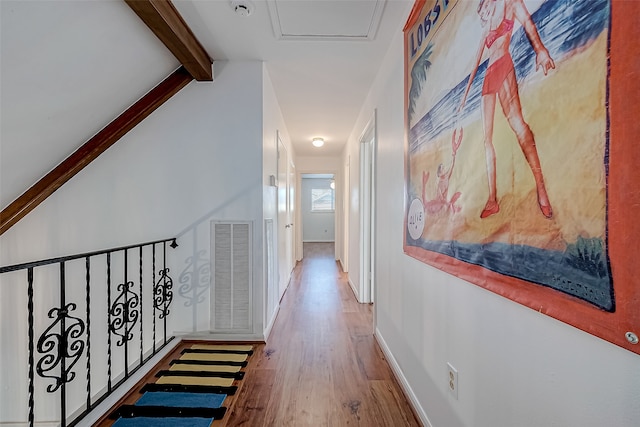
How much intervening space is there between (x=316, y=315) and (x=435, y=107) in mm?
2448

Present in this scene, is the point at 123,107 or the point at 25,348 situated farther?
the point at 25,348

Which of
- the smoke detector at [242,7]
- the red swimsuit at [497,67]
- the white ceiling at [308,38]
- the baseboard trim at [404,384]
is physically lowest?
the baseboard trim at [404,384]

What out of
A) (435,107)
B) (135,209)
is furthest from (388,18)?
(135,209)

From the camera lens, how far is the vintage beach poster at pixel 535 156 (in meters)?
0.55

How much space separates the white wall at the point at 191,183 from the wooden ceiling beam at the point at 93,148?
0.09 m

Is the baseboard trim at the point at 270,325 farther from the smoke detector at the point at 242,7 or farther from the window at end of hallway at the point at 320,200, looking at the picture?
the window at end of hallway at the point at 320,200

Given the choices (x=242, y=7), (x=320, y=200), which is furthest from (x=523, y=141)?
(x=320, y=200)

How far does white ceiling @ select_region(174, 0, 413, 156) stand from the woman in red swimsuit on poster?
99 cm

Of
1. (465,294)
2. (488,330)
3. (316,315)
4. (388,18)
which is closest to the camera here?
(488,330)

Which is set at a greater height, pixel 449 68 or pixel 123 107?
pixel 123 107

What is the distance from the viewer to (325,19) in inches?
75.0

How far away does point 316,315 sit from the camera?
3.12 metres

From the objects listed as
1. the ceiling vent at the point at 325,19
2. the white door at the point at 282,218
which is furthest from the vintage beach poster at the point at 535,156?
the white door at the point at 282,218

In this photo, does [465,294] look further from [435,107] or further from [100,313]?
[100,313]
